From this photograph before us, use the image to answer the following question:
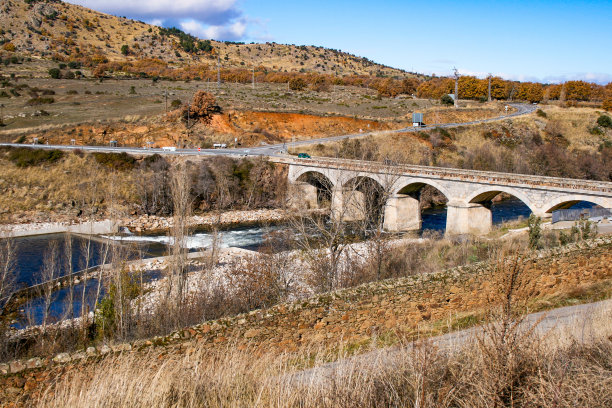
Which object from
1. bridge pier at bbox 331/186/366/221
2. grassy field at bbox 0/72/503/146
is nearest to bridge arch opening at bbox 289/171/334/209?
bridge pier at bbox 331/186/366/221

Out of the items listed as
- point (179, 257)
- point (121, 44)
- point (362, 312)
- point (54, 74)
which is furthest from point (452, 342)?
point (121, 44)

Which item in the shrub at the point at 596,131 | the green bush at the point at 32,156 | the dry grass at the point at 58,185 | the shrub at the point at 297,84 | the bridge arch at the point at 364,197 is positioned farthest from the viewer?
the shrub at the point at 297,84

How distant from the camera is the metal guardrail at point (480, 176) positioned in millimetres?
28719

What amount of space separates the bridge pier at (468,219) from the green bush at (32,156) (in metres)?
35.9

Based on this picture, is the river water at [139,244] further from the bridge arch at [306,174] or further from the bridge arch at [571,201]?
the bridge arch at [306,174]

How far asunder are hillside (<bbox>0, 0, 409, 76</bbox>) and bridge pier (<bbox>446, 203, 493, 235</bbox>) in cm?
9245

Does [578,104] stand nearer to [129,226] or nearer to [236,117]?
[236,117]

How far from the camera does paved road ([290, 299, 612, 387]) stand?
604cm

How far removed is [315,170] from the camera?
44969 millimetres

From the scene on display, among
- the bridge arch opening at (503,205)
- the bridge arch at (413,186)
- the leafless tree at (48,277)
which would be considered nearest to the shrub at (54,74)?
the leafless tree at (48,277)

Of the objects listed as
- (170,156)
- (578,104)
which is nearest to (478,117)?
(578,104)

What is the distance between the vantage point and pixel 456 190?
3572cm

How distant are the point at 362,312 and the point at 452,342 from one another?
2.98 metres

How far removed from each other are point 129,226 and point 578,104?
8058 centimetres
